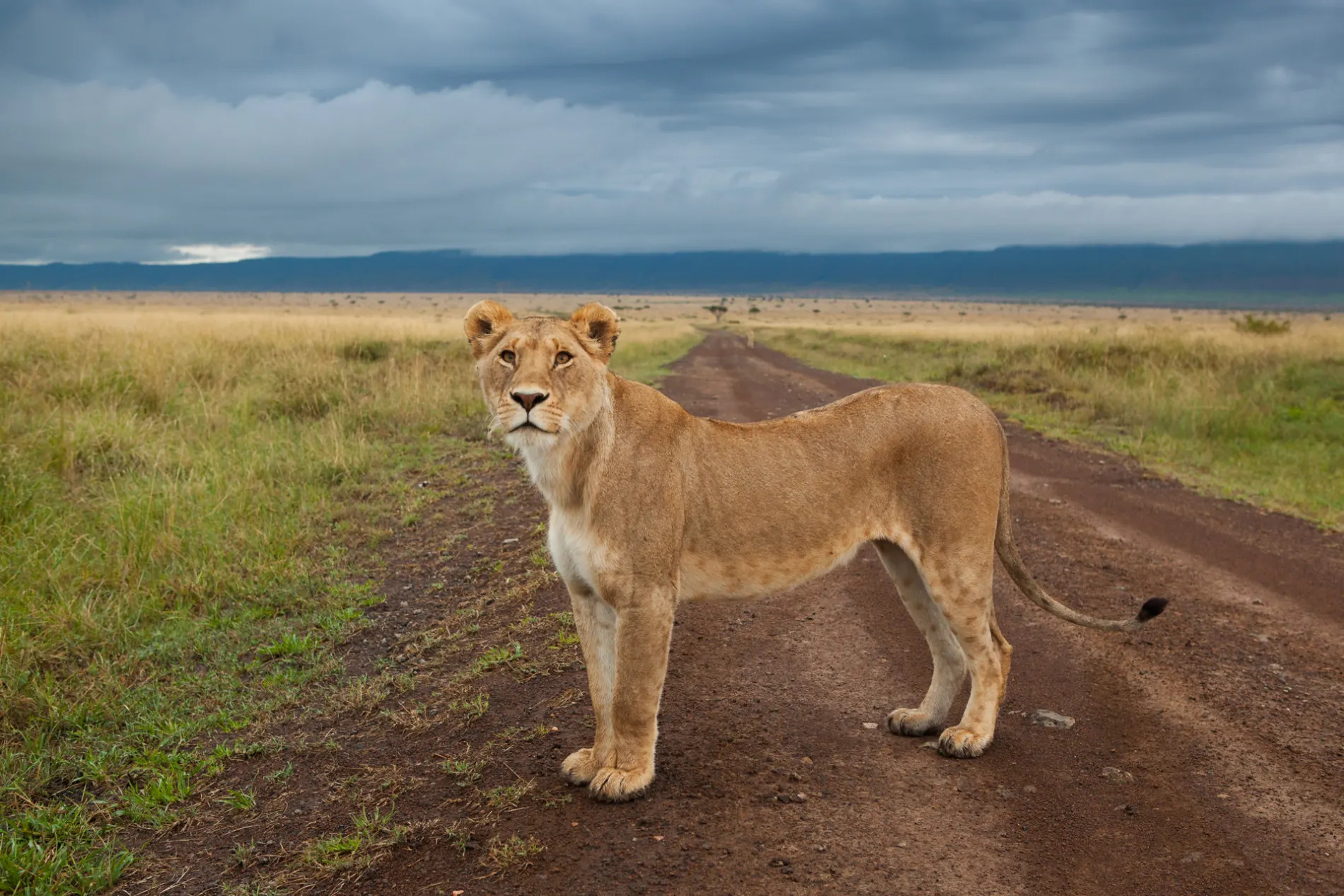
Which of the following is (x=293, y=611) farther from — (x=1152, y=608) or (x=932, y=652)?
(x=1152, y=608)

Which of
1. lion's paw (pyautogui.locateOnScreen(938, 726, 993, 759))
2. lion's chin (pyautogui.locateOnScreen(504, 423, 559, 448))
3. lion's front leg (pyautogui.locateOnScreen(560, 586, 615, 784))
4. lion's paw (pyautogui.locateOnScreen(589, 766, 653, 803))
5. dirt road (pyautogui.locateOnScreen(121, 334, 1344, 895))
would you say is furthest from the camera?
lion's paw (pyautogui.locateOnScreen(938, 726, 993, 759))

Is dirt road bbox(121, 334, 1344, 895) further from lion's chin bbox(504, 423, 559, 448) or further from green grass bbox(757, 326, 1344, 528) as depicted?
green grass bbox(757, 326, 1344, 528)

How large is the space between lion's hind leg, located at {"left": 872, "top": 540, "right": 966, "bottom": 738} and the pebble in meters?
0.51

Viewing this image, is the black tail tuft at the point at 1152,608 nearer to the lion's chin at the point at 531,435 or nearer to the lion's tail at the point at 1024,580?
the lion's tail at the point at 1024,580

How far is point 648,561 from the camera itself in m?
4.07

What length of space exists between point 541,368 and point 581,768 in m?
1.74

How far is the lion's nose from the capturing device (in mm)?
3781

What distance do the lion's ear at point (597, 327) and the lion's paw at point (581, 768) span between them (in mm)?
1708

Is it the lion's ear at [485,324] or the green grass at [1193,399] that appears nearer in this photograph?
the lion's ear at [485,324]

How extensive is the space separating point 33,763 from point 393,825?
2271 mm

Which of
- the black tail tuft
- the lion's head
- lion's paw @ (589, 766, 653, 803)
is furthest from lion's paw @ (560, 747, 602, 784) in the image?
the black tail tuft

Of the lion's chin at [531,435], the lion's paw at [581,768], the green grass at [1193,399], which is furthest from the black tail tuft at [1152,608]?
the green grass at [1193,399]

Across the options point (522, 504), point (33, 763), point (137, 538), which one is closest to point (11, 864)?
point (33, 763)

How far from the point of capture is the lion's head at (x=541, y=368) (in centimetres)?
383
